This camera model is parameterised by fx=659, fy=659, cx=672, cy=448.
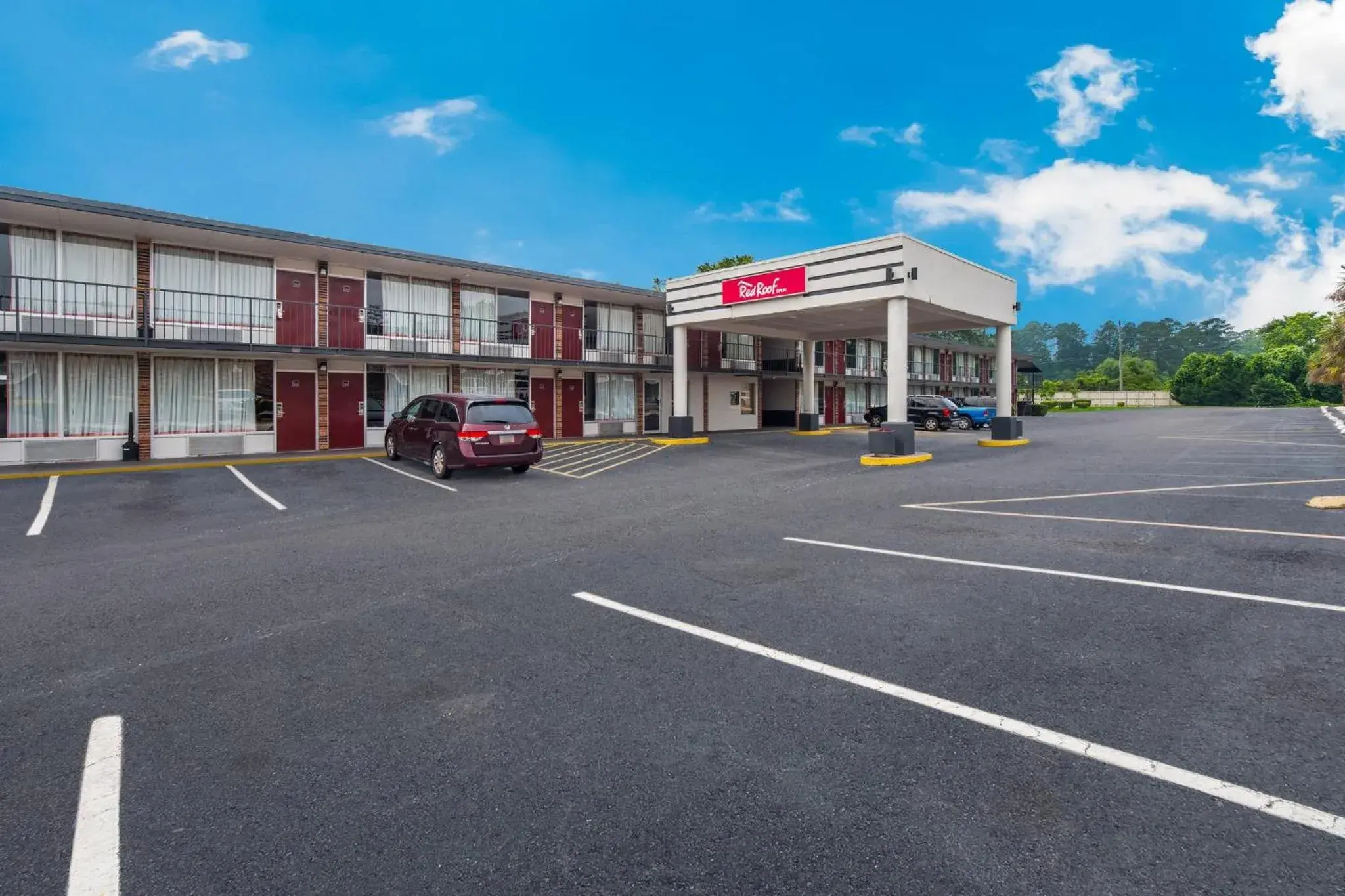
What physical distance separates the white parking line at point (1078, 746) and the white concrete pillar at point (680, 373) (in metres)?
19.4

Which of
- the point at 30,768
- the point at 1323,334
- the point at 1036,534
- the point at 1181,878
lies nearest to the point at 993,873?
the point at 1181,878

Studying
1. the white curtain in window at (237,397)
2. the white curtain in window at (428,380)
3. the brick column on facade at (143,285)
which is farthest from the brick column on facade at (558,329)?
the brick column on facade at (143,285)

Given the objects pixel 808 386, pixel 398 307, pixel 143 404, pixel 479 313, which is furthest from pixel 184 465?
pixel 808 386

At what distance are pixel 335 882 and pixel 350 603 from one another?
3467 mm

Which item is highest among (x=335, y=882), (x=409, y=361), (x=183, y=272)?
(x=183, y=272)

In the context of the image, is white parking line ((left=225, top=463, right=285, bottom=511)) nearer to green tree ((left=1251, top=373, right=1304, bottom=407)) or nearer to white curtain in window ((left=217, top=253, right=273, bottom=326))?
white curtain in window ((left=217, top=253, right=273, bottom=326))

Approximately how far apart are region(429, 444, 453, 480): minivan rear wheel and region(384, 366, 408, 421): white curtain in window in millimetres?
7629

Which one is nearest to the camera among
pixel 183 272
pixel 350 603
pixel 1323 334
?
pixel 350 603

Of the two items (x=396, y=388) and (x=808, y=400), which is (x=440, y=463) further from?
(x=808, y=400)

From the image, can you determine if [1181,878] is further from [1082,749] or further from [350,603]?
[350,603]

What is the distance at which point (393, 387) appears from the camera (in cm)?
2102

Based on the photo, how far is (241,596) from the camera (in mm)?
5547

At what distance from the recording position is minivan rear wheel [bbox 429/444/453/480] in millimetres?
13625

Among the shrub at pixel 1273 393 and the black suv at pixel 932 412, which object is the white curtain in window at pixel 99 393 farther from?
the shrub at pixel 1273 393
